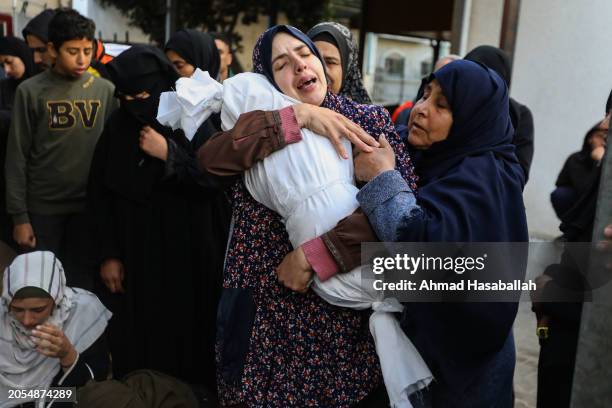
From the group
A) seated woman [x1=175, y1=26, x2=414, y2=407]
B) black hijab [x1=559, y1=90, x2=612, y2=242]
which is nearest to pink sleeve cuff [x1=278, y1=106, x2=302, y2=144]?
seated woman [x1=175, y1=26, x2=414, y2=407]

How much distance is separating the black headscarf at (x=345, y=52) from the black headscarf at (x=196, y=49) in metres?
0.51

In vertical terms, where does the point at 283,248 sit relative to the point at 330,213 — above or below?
below

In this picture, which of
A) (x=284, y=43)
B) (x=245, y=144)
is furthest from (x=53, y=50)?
(x=245, y=144)

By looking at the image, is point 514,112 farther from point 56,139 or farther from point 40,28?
point 40,28

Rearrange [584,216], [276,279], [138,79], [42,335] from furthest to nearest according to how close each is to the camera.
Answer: [138,79], [42,335], [584,216], [276,279]

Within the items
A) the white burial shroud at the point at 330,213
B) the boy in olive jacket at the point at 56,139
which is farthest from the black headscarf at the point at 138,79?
the white burial shroud at the point at 330,213

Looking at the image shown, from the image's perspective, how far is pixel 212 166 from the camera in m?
→ 1.71

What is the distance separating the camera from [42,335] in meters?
2.41

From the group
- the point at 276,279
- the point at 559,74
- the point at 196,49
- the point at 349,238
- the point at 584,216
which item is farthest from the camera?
the point at 559,74

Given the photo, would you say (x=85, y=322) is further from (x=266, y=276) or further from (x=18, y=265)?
(x=266, y=276)

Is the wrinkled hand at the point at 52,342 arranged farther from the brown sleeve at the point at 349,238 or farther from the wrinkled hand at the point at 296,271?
the brown sleeve at the point at 349,238

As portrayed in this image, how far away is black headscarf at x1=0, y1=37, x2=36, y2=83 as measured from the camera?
437cm

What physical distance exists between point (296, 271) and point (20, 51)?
12.0 ft

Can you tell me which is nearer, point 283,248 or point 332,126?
point 332,126
